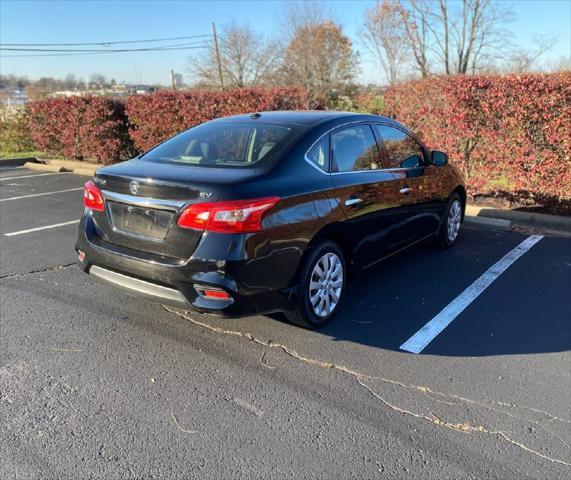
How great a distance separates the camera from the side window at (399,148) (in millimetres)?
4660

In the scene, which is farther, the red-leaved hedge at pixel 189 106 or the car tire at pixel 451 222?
the red-leaved hedge at pixel 189 106

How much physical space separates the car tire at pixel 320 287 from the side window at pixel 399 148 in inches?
48.7

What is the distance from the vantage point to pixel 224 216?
3031 millimetres

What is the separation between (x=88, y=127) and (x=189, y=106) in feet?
11.5

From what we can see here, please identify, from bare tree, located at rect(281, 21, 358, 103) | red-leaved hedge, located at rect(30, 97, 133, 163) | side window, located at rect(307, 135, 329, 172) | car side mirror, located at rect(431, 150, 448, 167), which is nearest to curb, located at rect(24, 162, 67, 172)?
red-leaved hedge, located at rect(30, 97, 133, 163)

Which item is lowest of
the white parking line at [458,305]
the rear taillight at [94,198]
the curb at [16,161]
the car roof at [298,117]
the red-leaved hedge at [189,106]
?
the white parking line at [458,305]

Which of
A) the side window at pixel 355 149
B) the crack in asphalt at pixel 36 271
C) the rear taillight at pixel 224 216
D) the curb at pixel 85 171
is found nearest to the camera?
the rear taillight at pixel 224 216

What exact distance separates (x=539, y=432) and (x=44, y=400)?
275 centimetres

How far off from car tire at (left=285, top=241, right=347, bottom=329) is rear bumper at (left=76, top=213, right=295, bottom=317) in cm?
14

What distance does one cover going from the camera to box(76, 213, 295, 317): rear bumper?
307 cm

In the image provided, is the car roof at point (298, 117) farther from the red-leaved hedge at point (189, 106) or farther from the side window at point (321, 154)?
the red-leaved hedge at point (189, 106)

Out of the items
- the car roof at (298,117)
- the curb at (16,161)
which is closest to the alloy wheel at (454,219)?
the car roof at (298,117)

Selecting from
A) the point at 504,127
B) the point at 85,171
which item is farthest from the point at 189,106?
the point at 504,127

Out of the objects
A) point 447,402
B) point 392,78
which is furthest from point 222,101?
point 392,78
